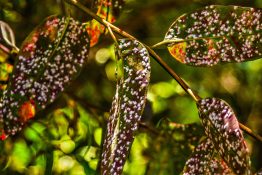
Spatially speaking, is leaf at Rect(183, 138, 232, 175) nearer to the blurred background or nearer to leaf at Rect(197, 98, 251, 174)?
leaf at Rect(197, 98, 251, 174)

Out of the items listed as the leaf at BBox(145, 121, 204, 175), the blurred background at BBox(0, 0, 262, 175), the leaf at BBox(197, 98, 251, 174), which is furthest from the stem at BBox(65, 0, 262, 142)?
the leaf at BBox(145, 121, 204, 175)

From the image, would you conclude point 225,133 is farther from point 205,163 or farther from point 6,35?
point 6,35

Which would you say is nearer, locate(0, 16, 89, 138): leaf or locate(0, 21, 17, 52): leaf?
locate(0, 16, 89, 138): leaf

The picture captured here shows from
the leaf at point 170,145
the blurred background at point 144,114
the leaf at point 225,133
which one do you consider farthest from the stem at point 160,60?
the leaf at point 170,145

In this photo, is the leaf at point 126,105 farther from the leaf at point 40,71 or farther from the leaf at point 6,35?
the leaf at point 6,35

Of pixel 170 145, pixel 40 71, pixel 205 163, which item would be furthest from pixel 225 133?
pixel 170 145

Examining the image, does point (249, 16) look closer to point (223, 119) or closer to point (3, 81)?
point (223, 119)
